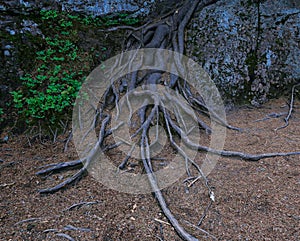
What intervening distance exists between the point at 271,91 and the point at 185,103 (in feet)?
6.36

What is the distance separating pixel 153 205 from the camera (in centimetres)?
258

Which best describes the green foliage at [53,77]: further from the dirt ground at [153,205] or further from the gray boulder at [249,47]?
the gray boulder at [249,47]

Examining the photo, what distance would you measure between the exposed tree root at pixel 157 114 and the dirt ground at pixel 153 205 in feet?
0.35

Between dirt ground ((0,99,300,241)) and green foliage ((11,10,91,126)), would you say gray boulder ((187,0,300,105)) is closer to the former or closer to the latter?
dirt ground ((0,99,300,241))

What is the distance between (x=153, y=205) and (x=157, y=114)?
5.04 feet

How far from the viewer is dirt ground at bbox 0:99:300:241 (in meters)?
2.21

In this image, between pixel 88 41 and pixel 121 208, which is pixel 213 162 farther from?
pixel 88 41

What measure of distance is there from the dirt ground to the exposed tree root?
0.35 ft

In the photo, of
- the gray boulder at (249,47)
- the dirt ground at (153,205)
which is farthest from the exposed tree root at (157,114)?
the gray boulder at (249,47)

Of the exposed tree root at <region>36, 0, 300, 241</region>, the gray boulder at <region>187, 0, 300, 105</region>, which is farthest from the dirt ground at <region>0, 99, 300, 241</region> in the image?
the gray boulder at <region>187, 0, 300, 105</region>

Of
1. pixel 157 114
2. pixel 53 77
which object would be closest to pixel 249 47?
pixel 157 114

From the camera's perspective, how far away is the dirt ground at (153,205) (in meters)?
2.21

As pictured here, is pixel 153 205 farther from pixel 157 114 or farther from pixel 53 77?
pixel 53 77

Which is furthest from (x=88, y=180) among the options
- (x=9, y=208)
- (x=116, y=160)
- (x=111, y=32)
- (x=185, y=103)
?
(x=111, y=32)
